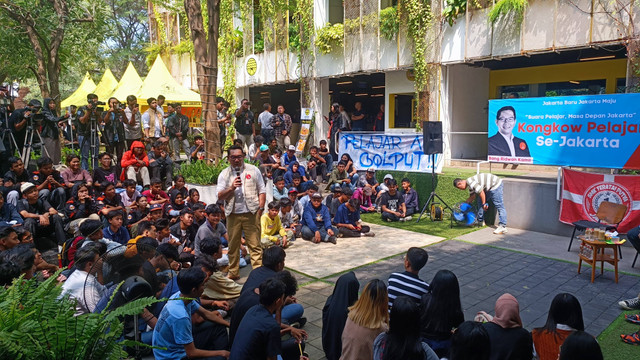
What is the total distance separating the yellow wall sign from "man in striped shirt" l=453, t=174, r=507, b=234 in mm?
11952

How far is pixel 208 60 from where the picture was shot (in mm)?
10805

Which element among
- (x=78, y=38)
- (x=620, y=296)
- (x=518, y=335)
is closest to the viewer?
(x=518, y=335)

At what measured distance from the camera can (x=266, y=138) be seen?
15609 millimetres

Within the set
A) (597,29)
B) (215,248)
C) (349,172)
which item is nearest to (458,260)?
(215,248)

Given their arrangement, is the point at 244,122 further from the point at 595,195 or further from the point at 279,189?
the point at 595,195

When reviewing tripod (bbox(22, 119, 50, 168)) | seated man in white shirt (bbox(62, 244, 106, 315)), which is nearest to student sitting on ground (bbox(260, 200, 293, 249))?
seated man in white shirt (bbox(62, 244, 106, 315))

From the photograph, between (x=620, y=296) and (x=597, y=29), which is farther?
(x=597, y=29)

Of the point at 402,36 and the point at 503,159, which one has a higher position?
the point at 402,36

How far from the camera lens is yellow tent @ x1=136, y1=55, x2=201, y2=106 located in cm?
1867

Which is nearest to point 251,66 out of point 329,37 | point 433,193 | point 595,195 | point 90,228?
point 329,37

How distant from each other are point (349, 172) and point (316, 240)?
14.2 feet

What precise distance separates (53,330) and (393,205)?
10165 mm

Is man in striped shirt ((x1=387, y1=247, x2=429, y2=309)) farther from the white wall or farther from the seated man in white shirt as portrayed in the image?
the white wall

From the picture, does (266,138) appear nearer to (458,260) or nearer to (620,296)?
(458,260)
